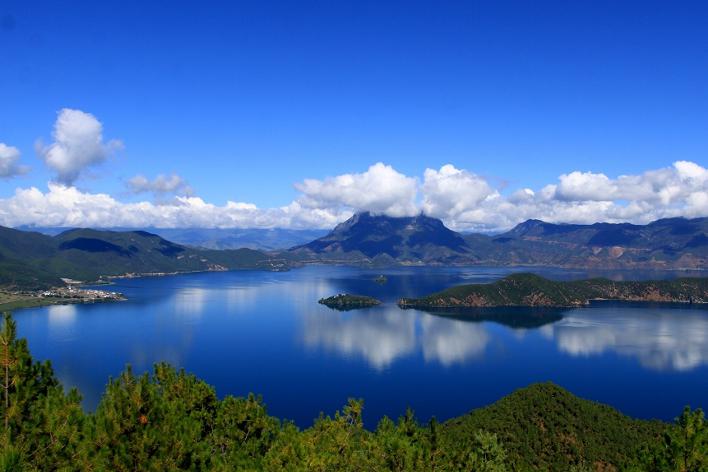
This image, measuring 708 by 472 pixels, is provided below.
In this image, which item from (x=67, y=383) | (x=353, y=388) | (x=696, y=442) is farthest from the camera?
(x=353, y=388)

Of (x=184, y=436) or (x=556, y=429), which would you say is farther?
(x=556, y=429)

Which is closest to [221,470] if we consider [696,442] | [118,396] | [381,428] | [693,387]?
[118,396]

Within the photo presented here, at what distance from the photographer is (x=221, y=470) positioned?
34219mm

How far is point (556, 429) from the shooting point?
12294 centimetres

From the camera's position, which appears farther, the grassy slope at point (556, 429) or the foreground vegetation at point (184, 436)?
the grassy slope at point (556, 429)

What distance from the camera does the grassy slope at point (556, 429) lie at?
114 metres

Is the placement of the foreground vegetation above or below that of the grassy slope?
above

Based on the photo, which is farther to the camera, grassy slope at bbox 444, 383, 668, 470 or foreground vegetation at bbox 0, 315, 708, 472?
grassy slope at bbox 444, 383, 668, 470

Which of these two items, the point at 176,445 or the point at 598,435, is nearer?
the point at 176,445

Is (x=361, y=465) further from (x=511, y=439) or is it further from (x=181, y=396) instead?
(x=511, y=439)

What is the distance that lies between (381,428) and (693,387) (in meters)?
193

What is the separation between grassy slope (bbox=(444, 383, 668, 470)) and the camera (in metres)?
114

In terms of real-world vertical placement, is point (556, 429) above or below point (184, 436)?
below

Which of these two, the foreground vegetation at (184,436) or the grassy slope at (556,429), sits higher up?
the foreground vegetation at (184,436)
